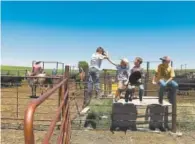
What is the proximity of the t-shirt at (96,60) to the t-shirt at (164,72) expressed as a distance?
1.46 meters

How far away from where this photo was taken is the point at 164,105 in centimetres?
726

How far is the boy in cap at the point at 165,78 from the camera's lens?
7.18m

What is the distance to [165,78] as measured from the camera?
7.52 metres

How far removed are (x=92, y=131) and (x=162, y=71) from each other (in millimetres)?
2032

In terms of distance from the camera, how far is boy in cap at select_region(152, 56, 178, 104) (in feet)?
23.6

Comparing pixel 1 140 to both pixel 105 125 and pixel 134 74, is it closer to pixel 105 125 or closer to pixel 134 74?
pixel 105 125

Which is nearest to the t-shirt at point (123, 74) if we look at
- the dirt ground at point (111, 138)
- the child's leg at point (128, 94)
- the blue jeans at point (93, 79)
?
the child's leg at point (128, 94)

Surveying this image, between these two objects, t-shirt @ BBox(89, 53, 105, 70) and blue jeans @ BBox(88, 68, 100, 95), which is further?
blue jeans @ BBox(88, 68, 100, 95)

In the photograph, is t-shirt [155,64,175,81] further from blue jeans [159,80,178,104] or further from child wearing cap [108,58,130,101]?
child wearing cap [108,58,130,101]

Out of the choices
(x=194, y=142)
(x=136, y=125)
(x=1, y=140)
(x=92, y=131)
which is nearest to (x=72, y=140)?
(x=92, y=131)

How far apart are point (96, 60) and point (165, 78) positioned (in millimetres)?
1821

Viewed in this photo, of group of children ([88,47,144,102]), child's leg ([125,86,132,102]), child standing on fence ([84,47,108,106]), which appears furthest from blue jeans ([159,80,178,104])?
child standing on fence ([84,47,108,106])

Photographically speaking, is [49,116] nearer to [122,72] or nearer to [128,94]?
[122,72]

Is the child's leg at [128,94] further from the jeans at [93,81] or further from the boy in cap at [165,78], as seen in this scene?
the jeans at [93,81]
